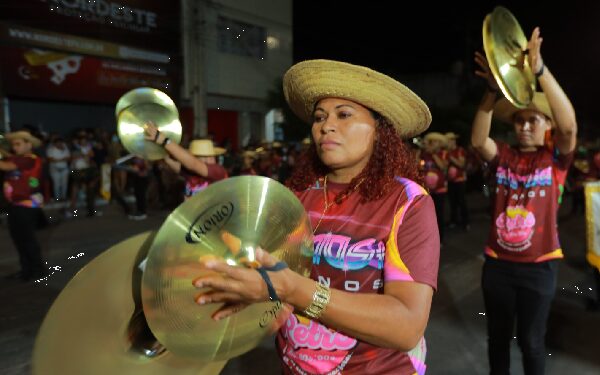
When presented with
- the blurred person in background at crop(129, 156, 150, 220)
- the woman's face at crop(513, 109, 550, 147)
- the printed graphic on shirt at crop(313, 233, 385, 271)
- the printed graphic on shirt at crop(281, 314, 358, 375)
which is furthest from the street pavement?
the printed graphic on shirt at crop(313, 233, 385, 271)

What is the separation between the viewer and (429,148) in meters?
10.4

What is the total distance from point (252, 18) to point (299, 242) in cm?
2402

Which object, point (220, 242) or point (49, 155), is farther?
point (49, 155)

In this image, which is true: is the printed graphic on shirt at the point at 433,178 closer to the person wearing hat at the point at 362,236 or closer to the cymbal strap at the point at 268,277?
the person wearing hat at the point at 362,236

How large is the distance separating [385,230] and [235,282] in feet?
2.32

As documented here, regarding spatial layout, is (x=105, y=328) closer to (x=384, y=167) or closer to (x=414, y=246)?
(x=414, y=246)

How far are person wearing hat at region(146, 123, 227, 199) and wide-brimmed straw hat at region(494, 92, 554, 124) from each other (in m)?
2.25

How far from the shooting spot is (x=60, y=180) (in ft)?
42.4

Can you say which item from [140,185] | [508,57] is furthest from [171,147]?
[140,185]

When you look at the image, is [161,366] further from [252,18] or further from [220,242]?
[252,18]

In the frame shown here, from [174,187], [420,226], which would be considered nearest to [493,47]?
[420,226]

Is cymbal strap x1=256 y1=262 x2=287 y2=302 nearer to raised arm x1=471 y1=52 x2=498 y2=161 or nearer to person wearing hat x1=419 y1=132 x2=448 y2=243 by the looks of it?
raised arm x1=471 y1=52 x2=498 y2=161

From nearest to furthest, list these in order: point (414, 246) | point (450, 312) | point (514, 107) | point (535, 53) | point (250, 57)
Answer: point (414, 246) → point (535, 53) → point (514, 107) → point (450, 312) → point (250, 57)

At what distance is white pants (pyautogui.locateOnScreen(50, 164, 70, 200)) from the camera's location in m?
12.8
